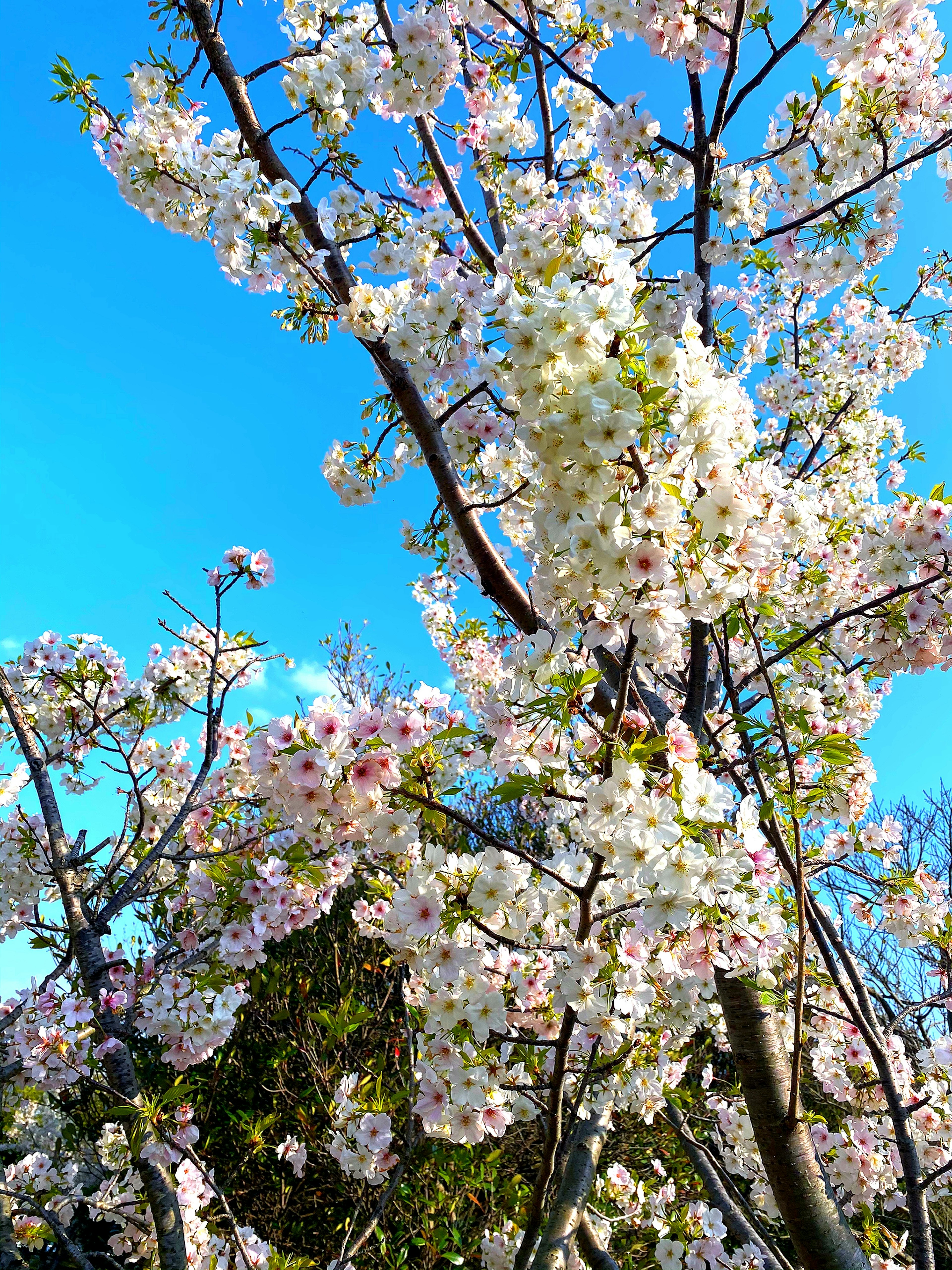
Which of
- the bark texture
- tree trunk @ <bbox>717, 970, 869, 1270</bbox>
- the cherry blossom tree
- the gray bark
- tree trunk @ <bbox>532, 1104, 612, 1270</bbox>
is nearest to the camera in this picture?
the cherry blossom tree

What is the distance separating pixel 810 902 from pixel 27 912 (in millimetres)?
3698

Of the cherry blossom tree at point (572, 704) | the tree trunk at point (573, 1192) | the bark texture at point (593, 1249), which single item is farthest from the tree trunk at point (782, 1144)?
the bark texture at point (593, 1249)

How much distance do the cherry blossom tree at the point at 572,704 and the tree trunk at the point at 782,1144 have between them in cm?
1

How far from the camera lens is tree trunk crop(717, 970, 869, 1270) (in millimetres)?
2041

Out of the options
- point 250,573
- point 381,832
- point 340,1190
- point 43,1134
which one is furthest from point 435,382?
point 43,1134

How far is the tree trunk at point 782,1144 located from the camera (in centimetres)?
204

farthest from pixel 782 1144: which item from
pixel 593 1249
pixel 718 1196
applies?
pixel 593 1249

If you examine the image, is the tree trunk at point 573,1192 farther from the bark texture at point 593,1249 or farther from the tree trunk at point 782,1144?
the tree trunk at point 782,1144

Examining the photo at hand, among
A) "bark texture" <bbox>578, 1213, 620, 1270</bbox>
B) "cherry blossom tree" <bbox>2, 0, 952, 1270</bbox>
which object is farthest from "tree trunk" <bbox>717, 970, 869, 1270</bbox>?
"bark texture" <bbox>578, 1213, 620, 1270</bbox>

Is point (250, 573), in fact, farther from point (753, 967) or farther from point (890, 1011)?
point (890, 1011)

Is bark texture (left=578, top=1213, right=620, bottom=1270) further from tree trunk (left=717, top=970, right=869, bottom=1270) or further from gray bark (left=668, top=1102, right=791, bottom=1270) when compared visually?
tree trunk (left=717, top=970, right=869, bottom=1270)

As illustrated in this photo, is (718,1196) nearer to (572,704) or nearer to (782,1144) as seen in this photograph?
(782,1144)

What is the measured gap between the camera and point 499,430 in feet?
10.0

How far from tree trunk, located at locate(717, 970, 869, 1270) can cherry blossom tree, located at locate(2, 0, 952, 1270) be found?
1 cm
